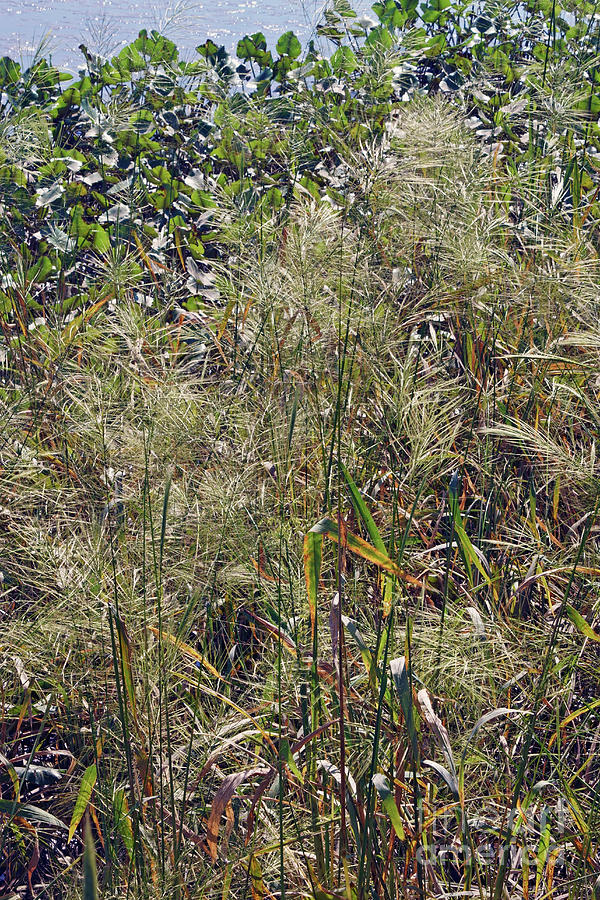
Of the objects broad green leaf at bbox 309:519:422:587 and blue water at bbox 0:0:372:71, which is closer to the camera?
broad green leaf at bbox 309:519:422:587

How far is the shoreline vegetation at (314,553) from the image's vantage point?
991mm

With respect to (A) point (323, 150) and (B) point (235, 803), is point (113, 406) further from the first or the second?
(A) point (323, 150)

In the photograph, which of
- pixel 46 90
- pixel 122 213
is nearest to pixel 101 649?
pixel 122 213

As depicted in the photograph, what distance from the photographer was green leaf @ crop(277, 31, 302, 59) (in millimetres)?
2895

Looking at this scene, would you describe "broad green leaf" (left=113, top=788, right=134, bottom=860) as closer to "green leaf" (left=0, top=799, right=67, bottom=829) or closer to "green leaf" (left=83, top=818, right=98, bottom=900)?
"green leaf" (left=0, top=799, right=67, bottom=829)

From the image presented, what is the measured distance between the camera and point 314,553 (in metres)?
0.93

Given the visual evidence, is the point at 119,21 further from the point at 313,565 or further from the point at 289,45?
the point at 313,565

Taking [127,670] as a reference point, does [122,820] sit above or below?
below

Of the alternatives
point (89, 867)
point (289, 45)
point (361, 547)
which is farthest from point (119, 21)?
point (89, 867)

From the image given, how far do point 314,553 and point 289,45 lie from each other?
2451 millimetres

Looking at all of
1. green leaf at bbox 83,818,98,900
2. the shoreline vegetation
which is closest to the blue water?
the shoreline vegetation

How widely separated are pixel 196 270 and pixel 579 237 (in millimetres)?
974

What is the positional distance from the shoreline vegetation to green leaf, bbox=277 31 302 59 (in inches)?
30.8

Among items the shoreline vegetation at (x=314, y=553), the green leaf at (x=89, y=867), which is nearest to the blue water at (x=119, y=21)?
the shoreline vegetation at (x=314, y=553)
